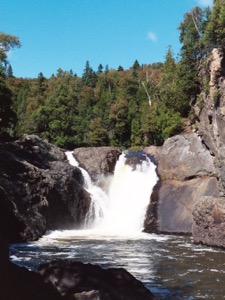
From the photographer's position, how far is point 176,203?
3259 centimetres

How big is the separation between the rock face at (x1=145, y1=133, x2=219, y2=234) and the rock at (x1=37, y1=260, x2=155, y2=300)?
63.8 ft

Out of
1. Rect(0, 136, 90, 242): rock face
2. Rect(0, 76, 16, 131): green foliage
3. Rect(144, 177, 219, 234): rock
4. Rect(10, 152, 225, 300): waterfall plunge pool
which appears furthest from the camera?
Rect(0, 76, 16, 131): green foliage

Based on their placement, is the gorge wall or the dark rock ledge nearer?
the dark rock ledge

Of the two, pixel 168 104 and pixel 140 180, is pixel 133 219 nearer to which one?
pixel 140 180

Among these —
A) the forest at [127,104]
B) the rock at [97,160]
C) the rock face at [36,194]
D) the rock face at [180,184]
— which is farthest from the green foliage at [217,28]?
the rock face at [36,194]

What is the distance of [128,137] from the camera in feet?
236

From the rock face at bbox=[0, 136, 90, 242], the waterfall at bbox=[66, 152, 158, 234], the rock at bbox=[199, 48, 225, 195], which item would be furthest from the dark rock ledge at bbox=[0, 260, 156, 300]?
the rock at bbox=[199, 48, 225, 195]

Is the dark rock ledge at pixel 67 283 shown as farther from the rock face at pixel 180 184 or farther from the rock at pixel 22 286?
the rock face at pixel 180 184

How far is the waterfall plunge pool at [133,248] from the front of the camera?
50.1 ft

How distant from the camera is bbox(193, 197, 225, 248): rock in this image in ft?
77.5

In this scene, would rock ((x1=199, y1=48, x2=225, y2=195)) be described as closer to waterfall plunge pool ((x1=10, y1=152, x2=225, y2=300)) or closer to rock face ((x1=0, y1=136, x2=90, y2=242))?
waterfall plunge pool ((x1=10, y1=152, x2=225, y2=300))

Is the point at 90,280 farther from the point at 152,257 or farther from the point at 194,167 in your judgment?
the point at 194,167

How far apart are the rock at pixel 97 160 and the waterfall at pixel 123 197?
515mm

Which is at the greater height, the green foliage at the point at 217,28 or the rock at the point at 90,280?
the green foliage at the point at 217,28
